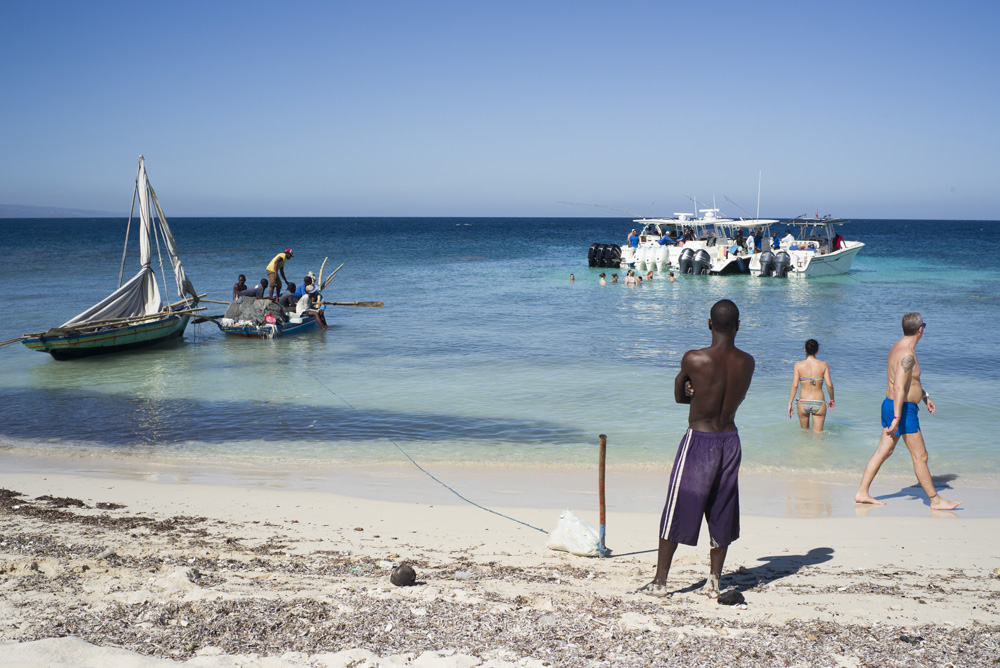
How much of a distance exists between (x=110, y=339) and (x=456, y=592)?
13.5 metres

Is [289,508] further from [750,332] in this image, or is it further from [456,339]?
[750,332]

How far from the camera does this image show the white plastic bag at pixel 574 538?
5.28m

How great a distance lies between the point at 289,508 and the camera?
663 centimetres

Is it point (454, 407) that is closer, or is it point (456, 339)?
point (454, 407)

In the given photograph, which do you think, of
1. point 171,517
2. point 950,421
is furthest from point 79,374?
point 950,421

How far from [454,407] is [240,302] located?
29.5 ft

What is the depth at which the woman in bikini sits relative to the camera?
8758 millimetres

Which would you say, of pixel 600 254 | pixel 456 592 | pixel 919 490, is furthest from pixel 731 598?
pixel 600 254

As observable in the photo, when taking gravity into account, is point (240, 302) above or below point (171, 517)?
above

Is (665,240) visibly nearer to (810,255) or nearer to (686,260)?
(686,260)

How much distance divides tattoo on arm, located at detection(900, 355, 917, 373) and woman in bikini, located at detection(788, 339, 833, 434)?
250 cm

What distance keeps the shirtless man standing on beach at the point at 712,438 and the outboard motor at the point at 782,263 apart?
1206 inches

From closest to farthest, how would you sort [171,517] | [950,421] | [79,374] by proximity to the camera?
[171,517] < [950,421] < [79,374]

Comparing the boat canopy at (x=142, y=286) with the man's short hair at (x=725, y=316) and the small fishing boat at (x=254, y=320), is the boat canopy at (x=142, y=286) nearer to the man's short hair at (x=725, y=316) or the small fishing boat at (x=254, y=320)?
the small fishing boat at (x=254, y=320)
